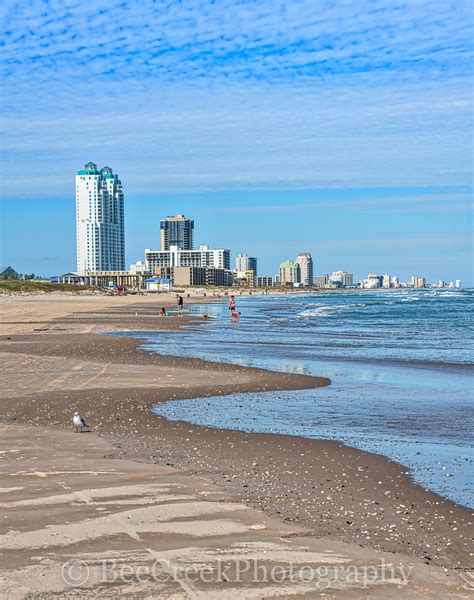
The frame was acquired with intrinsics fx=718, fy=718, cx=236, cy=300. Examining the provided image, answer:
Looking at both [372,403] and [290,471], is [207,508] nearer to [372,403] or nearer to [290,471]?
[290,471]

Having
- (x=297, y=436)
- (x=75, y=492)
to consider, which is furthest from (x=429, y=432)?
(x=75, y=492)

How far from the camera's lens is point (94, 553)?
19.0 ft

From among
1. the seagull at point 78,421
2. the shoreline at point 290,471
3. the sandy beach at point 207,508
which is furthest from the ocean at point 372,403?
the seagull at point 78,421

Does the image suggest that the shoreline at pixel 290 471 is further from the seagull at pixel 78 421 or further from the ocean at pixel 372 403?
the ocean at pixel 372 403

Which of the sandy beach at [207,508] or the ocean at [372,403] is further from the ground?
the sandy beach at [207,508]

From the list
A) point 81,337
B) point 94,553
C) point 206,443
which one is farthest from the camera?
point 81,337

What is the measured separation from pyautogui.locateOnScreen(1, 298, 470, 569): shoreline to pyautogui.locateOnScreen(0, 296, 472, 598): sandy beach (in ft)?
0.08

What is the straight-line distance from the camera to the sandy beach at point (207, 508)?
541 cm

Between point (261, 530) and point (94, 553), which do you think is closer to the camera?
point (94, 553)

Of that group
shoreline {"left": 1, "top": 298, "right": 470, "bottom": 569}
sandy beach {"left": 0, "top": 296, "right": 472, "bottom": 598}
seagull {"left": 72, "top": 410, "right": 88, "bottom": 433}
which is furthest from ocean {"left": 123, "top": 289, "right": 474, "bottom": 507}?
seagull {"left": 72, "top": 410, "right": 88, "bottom": 433}

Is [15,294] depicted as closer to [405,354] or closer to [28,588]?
[405,354]

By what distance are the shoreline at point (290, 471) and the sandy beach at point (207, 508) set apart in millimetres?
24

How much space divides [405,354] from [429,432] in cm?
1441

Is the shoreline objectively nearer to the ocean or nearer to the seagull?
the seagull
